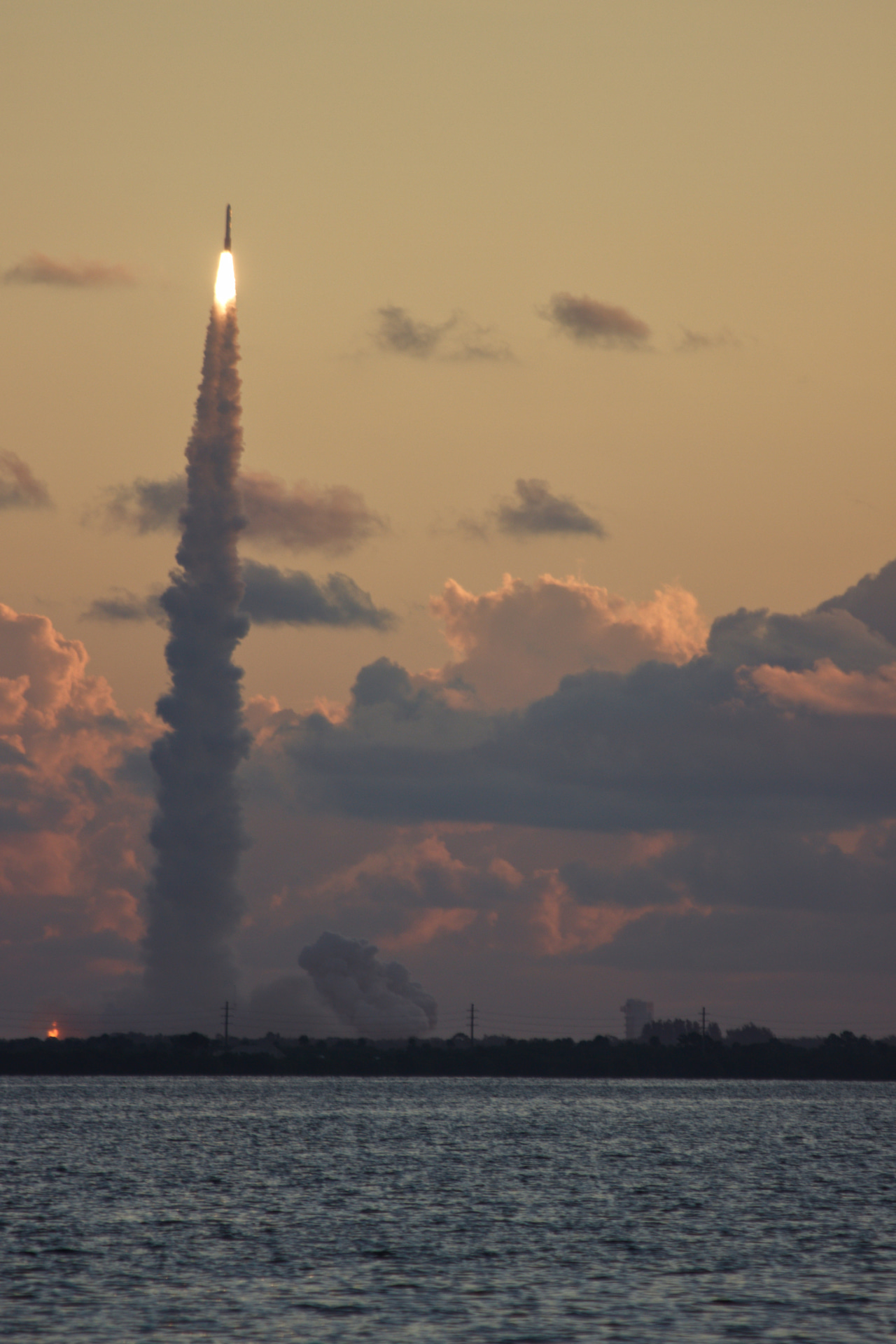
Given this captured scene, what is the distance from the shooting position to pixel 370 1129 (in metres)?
194

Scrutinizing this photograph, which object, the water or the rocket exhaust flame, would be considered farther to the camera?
the rocket exhaust flame

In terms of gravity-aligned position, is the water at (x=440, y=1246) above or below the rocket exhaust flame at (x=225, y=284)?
below

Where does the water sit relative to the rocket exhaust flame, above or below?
below

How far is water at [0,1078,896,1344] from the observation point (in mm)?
66000

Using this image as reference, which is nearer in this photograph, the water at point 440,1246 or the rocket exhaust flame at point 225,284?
the water at point 440,1246

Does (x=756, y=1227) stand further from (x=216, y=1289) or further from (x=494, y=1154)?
(x=494, y=1154)

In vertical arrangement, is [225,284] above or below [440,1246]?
above

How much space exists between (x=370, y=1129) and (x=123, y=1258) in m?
115

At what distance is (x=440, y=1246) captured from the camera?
87375mm

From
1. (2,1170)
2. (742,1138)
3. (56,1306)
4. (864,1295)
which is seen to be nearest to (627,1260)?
(864,1295)

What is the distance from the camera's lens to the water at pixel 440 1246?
66.0 m

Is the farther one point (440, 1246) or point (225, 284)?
point (225, 284)

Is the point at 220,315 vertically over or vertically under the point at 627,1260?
over

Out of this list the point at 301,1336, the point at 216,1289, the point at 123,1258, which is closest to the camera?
the point at 301,1336
